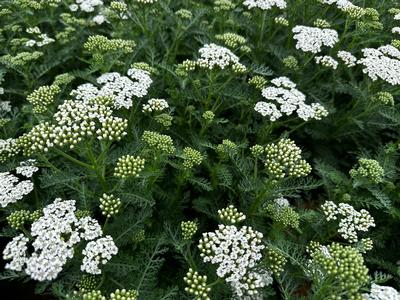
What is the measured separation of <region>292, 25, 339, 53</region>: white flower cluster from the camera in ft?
18.2

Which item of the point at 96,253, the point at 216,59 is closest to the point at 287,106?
the point at 216,59

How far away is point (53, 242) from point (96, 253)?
0.40 metres

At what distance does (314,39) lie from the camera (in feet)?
18.3

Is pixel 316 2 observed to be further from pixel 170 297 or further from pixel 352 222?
pixel 170 297

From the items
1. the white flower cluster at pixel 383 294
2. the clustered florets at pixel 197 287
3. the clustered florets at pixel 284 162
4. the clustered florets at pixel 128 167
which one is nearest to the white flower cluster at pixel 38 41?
the clustered florets at pixel 128 167

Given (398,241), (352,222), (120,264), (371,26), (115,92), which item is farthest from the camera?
(371,26)

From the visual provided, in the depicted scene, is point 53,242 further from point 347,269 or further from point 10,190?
point 347,269

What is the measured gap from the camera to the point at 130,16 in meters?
6.07

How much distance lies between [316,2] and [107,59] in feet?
11.6

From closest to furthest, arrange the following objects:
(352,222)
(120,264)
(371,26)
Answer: (120,264), (352,222), (371,26)

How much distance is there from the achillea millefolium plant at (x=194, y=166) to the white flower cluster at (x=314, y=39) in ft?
0.08

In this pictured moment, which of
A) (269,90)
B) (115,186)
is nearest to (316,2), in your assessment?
(269,90)

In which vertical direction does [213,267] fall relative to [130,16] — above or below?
below

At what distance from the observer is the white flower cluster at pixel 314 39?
5.56m
